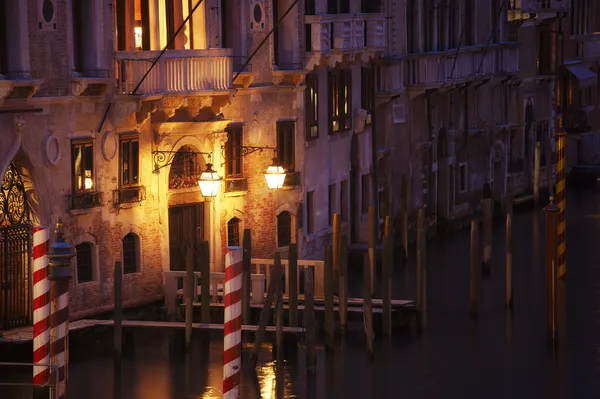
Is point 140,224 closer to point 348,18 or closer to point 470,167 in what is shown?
point 348,18

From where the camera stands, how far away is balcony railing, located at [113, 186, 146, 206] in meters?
25.3

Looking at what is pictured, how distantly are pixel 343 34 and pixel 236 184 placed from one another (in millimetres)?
3985

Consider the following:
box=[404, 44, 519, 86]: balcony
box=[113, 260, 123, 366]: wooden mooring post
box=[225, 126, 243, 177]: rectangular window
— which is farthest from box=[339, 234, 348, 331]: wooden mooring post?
box=[404, 44, 519, 86]: balcony

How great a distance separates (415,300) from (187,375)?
638 centimetres

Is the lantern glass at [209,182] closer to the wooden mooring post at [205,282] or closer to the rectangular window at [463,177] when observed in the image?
the wooden mooring post at [205,282]

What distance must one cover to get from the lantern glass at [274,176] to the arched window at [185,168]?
0.95m

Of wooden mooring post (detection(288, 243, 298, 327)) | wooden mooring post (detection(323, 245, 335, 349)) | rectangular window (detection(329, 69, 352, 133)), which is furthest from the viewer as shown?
rectangular window (detection(329, 69, 352, 133))

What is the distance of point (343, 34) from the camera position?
30625 mm

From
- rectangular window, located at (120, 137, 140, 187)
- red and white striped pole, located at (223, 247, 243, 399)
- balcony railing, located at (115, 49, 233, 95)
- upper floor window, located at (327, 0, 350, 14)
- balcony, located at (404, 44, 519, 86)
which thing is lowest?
red and white striped pole, located at (223, 247, 243, 399)

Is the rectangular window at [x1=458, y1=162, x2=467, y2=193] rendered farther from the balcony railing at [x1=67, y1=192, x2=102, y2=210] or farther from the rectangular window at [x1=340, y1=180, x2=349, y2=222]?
the balcony railing at [x1=67, y1=192, x2=102, y2=210]

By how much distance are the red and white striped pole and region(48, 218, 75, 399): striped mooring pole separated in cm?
154

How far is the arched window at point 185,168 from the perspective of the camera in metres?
26.8

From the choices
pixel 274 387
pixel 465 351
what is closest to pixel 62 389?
pixel 274 387

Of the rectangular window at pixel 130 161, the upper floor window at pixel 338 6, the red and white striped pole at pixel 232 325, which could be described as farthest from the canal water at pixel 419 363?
the upper floor window at pixel 338 6
